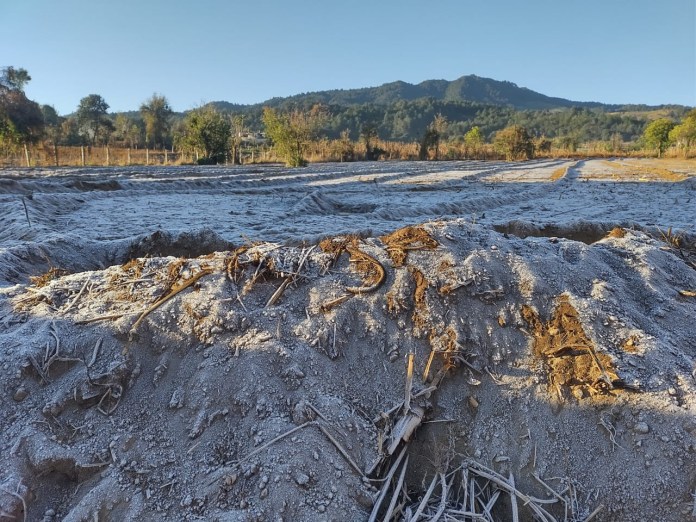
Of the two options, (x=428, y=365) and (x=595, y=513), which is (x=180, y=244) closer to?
(x=428, y=365)

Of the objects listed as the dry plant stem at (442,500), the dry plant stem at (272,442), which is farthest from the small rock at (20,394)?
the dry plant stem at (442,500)

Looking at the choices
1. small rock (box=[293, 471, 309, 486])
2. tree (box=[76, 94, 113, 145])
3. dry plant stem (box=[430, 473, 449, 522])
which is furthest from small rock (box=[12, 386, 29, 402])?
tree (box=[76, 94, 113, 145])

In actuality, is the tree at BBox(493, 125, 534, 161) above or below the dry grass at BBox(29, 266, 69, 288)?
above

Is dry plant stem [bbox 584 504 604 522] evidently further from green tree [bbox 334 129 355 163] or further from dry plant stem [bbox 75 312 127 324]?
green tree [bbox 334 129 355 163]

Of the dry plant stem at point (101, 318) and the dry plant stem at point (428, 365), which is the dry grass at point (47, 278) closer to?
the dry plant stem at point (101, 318)

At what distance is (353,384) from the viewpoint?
2.82 meters

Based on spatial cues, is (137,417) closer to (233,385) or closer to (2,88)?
(233,385)

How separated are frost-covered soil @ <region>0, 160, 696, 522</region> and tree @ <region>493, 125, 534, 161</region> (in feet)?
146

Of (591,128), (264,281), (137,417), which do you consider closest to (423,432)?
(264,281)

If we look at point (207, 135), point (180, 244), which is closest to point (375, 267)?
point (180, 244)

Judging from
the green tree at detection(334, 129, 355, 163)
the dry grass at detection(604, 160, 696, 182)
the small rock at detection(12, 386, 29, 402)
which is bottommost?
the small rock at detection(12, 386, 29, 402)

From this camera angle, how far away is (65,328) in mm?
2963

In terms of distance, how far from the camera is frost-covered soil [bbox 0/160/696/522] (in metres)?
2.31

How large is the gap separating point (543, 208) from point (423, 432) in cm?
1111
